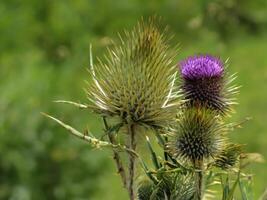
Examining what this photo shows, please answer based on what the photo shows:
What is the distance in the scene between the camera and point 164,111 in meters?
2.15

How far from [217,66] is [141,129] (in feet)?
1.01

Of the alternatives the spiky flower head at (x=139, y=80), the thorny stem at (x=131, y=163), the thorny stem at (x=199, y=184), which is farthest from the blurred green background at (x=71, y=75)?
the thorny stem at (x=199, y=184)

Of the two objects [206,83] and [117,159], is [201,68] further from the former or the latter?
[117,159]

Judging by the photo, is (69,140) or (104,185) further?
(104,185)

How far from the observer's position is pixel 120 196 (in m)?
6.96

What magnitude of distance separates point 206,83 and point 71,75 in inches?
214

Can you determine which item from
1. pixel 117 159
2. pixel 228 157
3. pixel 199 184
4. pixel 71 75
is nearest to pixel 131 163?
pixel 117 159

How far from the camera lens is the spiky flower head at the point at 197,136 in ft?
7.19

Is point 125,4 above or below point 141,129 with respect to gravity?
above

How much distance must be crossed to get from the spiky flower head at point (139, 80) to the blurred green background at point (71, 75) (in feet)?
4.61

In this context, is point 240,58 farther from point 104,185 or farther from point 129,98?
point 129,98

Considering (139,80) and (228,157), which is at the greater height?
(139,80)

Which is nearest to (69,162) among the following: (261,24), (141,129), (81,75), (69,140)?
(69,140)

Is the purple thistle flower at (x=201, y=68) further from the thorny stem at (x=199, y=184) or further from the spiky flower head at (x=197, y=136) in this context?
the thorny stem at (x=199, y=184)
